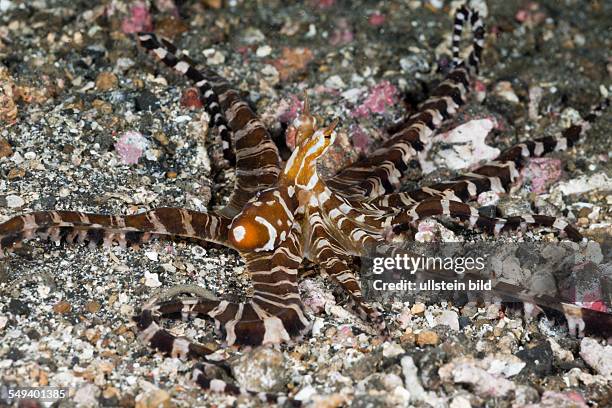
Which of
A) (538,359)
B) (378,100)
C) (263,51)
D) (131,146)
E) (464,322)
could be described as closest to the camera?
(538,359)

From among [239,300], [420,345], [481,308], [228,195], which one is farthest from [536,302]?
[228,195]

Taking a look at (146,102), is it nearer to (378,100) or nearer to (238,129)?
(238,129)

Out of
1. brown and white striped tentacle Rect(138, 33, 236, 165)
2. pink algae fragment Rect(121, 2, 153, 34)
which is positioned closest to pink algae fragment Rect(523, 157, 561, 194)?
brown and white striped tentacle Rect(138, 33, 236, 165)

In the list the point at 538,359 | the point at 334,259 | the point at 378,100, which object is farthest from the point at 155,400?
the point at 378,100

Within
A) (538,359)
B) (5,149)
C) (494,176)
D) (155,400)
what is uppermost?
(5,149)

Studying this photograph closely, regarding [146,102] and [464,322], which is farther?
[146,102]

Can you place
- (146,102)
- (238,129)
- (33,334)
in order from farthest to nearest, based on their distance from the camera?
(146,102) → (238,129) → (33,334)

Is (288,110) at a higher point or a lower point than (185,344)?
higher
